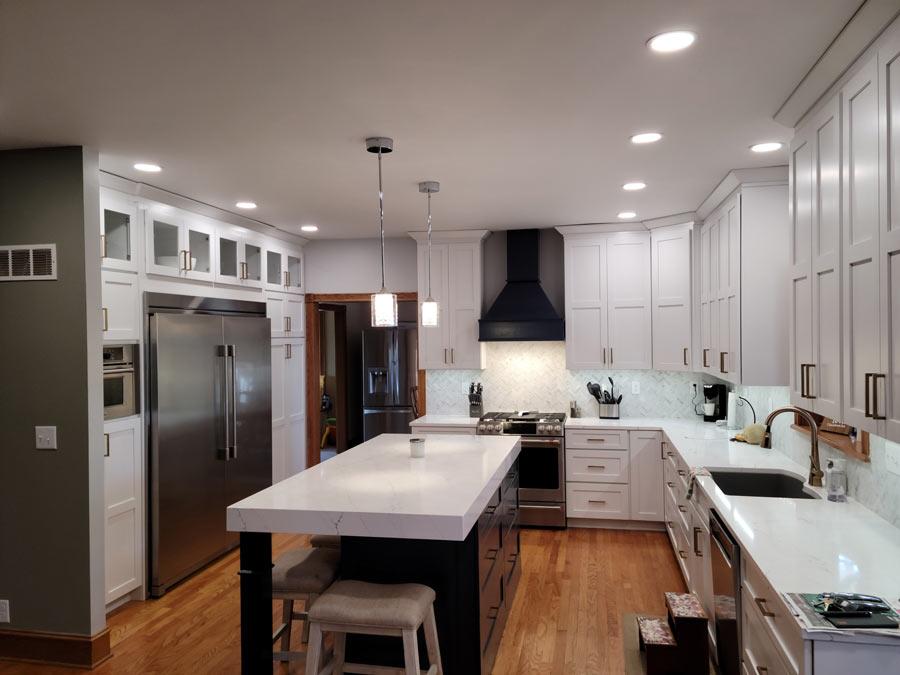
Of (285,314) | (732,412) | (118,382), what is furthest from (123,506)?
(732,412)

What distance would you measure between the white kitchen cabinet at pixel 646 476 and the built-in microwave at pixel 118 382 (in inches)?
148

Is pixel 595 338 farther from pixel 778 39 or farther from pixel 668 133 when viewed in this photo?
pixel 778 39

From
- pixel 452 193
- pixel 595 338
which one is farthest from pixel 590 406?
pixel 452 193

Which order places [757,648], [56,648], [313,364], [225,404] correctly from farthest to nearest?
[313,364]
[225,404]
[56,648]
[757,648]

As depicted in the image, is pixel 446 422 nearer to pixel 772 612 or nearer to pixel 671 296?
pixel 671 296

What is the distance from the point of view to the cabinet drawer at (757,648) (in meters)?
2.01

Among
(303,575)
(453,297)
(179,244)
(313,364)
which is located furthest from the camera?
(313,364)

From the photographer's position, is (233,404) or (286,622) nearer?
(286,622)

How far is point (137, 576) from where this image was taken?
13.4ft

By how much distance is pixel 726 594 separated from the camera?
2.73 m

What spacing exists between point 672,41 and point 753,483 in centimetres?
248

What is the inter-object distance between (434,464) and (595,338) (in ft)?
9.44

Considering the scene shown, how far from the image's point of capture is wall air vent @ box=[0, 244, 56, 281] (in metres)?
3.34

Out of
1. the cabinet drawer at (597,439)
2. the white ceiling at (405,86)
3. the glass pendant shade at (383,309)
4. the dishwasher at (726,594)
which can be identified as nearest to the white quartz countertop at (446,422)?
the cabinet drawer at (597,439)
